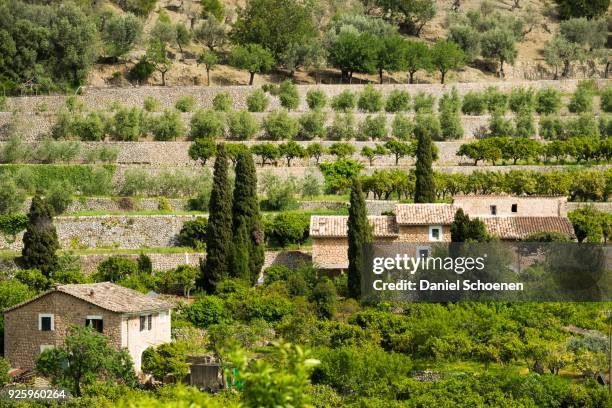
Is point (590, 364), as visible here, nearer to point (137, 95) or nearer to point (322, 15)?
point (137, 95)

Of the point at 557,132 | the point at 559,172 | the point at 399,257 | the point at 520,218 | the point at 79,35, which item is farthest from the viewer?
the point at 79,35

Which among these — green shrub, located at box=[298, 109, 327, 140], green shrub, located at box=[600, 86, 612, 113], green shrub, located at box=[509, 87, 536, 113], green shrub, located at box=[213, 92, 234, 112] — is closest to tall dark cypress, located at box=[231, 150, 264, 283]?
green shrub, located at box=[298, 109, 327, 140]

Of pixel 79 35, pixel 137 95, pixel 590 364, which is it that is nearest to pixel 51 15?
pixel 79 35

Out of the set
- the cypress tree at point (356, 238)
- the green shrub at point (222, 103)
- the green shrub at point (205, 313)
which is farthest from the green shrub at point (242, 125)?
the green shrub at point (205, 313)

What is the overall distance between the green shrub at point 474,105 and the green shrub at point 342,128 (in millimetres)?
6535

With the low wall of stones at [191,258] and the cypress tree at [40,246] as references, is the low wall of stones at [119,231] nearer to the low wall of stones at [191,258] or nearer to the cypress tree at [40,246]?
the low wall of stones at [191,258]

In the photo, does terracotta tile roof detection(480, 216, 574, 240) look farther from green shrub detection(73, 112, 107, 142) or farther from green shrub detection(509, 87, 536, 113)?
green shrub detection(509, 87, 536, 113)

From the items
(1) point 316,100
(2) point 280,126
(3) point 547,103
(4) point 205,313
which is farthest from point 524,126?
(4) point 205,313

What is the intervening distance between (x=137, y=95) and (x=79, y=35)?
5.79 metres

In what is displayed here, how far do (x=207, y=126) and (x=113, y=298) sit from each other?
89.1 ft

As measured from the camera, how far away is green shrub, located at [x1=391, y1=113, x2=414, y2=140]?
7069 centimetres

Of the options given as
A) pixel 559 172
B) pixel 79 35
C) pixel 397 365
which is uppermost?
pixel 79 35

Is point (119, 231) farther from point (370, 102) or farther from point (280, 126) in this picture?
point (370, 102)

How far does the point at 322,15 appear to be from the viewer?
96938mm
